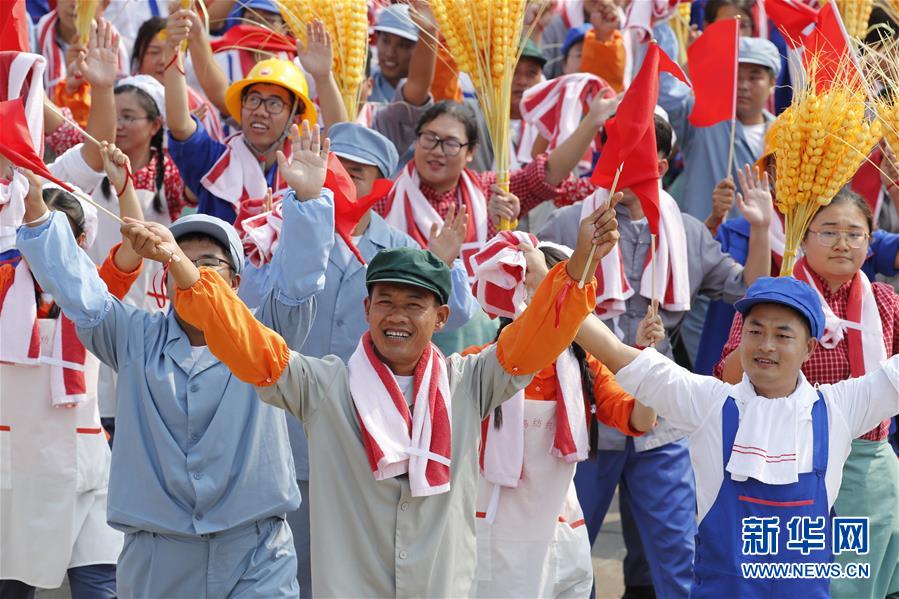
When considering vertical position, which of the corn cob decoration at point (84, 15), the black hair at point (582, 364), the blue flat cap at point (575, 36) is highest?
the blue flat cap at point (575, 36)

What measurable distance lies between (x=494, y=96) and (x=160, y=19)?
2654 mm

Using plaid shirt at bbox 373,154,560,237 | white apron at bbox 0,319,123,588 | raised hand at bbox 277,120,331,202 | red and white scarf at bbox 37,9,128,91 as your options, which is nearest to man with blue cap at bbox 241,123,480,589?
plaid shirt at bbox 373,154,560,237

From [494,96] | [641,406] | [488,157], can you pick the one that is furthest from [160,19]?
[641,406]

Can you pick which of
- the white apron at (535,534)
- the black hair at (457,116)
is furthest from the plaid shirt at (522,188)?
the white apron at (535,534)

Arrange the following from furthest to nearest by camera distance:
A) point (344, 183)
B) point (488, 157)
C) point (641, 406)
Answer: point (488, 157) < point (344, 183) < point (641, 406)

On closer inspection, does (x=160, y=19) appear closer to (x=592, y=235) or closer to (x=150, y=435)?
(x=150, y=435)

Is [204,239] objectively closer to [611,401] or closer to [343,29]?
[611,401]

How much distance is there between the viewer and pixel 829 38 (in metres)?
5.69

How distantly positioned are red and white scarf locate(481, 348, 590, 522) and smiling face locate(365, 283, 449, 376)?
33.8 inches

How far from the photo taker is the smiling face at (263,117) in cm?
602

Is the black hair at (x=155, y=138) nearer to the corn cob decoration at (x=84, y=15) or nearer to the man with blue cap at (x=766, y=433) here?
the corn cob decoration at (x=84, y=15)

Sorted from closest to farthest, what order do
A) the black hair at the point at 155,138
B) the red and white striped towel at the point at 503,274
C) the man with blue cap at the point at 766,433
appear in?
the man with blue cap at the point at 766,433
the red and white striped towel at the point at 503,274
the black hair at the point at 155,138

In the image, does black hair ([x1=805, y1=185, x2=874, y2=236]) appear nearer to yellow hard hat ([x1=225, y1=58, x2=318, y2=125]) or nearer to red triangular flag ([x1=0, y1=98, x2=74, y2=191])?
yellow hard hat ([x1=225, y1=58, x2=318, y2=125])

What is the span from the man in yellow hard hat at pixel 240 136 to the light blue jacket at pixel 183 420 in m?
1.77
